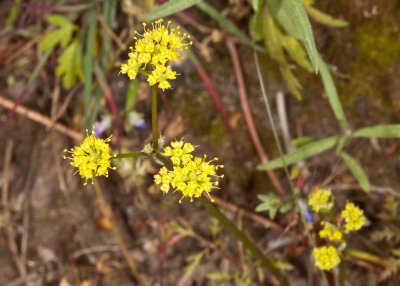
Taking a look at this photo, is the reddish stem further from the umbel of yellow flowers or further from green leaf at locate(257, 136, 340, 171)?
the umbel of yellow flowers

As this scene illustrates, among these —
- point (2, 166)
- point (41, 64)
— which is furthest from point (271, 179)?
point (2, 166)

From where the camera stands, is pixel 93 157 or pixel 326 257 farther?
pixel 326 257

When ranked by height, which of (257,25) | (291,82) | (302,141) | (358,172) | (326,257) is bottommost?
(326,257)

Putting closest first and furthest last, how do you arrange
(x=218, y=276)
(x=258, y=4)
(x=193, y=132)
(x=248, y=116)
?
(x=258, y=4)
(x=218, y=276)
(x=248, y=116)
(x=193, y=132)

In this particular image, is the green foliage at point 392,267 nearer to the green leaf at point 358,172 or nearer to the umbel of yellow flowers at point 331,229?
the green leaf at point 358,172

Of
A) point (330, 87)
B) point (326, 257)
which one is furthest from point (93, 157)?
point (330, 87)

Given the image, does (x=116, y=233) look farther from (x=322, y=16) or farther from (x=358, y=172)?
(x=322, y=16)

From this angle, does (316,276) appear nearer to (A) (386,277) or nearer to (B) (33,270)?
(A) (386,277)
